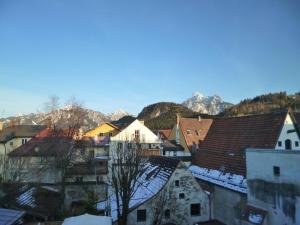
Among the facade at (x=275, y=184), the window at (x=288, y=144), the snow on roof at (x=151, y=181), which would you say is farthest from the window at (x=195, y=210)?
the window at (x=288, y=144)

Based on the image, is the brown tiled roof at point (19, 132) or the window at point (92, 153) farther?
the brown tiled roof at point (19, 132)

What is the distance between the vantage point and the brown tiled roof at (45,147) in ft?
115

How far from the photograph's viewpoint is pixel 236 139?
28484 mm

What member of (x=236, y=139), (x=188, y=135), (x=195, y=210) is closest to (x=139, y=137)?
(x=188, y=135)

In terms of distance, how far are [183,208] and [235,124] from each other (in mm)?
11388

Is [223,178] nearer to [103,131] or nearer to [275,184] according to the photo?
[275,184]

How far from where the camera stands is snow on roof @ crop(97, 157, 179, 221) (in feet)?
77.2

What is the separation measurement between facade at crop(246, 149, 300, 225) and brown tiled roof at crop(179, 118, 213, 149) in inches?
970

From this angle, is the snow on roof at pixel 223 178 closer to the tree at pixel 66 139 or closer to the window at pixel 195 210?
the window at pixel 195 210

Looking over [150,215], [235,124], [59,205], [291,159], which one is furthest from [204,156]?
[59,205]

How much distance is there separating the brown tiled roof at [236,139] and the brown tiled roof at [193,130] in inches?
506

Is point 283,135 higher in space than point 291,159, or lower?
higher

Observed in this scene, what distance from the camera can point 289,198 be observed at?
58.4 feet

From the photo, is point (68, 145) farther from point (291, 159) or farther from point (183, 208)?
point (291, 159)
